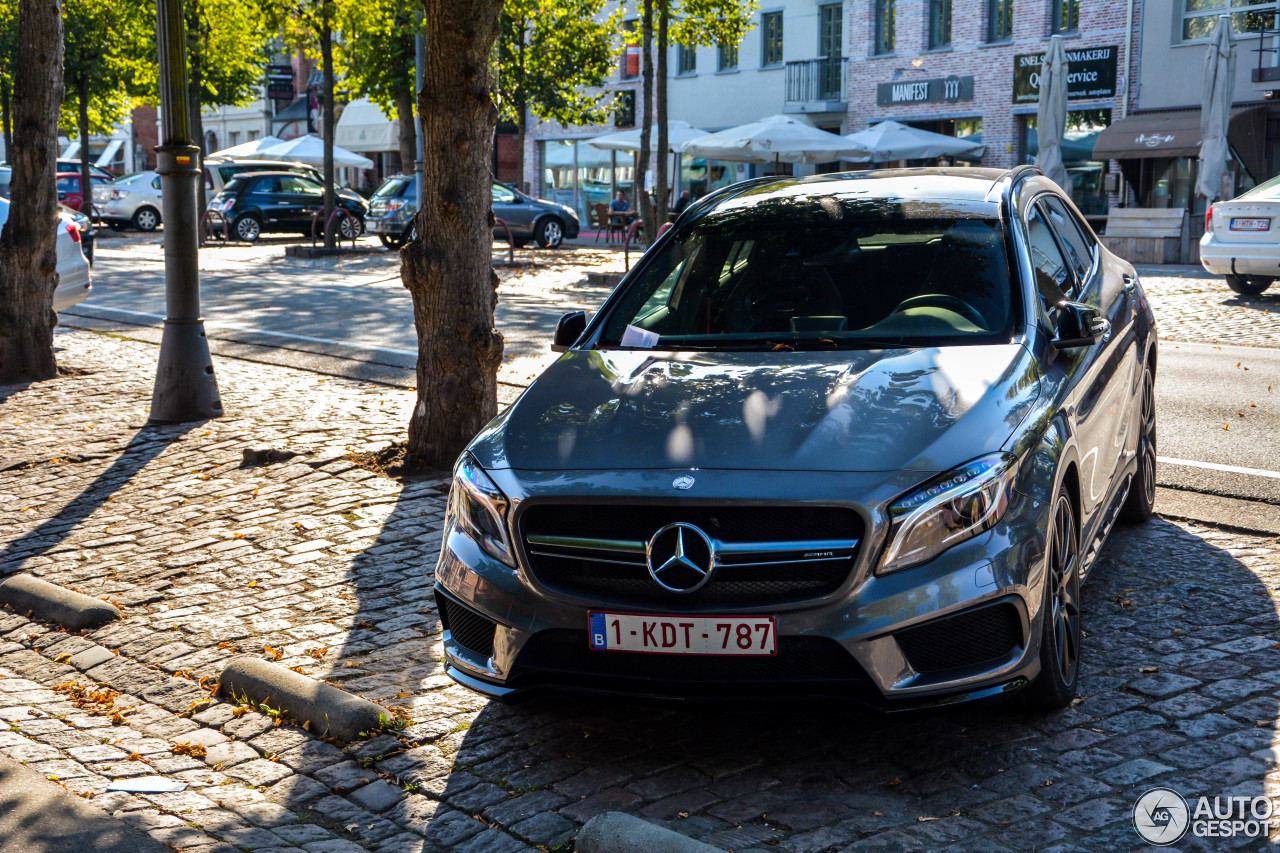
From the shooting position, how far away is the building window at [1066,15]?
34062 mm

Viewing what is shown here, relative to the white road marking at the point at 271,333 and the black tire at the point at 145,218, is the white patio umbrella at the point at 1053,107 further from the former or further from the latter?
the black tire at the point at 145,218

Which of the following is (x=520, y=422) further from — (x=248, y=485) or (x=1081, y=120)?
(x=1081, y=120)

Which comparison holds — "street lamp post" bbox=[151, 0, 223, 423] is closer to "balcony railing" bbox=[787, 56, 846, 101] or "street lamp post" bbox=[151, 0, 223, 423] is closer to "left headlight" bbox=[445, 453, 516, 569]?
"left headlight" bbox=[445, 453, 516, 569]

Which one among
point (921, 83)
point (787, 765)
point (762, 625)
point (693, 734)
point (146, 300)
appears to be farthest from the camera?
point (921, 83)

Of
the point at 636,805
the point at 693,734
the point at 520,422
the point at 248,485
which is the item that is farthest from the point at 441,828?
the point at 248,485

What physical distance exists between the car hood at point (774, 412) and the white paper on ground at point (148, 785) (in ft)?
4.30

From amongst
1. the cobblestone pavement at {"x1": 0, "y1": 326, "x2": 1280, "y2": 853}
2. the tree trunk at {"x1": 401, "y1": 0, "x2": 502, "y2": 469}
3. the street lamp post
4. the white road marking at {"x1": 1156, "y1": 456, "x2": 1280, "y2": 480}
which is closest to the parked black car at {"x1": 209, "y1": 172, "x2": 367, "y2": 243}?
the street lamp post

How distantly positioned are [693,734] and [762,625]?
2.50 ft

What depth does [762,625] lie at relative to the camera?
3.53m

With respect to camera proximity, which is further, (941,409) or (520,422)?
(520,422)

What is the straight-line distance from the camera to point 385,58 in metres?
33.4

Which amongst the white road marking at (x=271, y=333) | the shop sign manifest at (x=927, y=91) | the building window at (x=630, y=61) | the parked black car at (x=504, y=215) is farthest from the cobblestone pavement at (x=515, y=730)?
the building window at (x=630, y=61)

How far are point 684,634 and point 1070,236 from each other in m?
3.17

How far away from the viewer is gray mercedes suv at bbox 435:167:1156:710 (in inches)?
139
